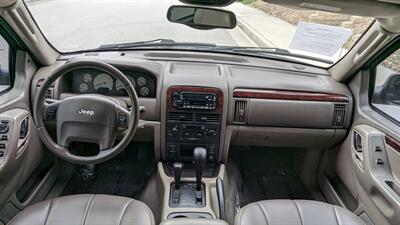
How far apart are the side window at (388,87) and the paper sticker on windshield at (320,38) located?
0.29 metres

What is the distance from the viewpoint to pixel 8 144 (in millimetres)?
2266

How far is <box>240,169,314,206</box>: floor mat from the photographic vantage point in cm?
317

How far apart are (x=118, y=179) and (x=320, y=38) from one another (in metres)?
1.84

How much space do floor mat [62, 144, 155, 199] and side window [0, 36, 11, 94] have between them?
2.90ft

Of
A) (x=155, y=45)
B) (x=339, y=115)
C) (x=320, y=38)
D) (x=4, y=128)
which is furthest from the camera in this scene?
(x=155, y=45)

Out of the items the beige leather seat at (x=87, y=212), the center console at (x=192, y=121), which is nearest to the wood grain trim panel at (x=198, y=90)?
the center console at (x=192, y=121)

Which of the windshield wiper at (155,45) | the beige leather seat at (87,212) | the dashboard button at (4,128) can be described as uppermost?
the windshield wiper at (155,45)

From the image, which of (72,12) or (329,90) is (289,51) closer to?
(329,90)

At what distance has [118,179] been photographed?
3.27m

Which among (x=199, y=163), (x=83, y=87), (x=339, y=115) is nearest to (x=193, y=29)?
(x=83, y=87)

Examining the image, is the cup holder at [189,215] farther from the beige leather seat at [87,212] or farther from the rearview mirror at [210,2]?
the rearview mirror at [210,2]

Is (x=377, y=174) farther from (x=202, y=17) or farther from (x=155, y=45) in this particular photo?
(x=155, y=45)

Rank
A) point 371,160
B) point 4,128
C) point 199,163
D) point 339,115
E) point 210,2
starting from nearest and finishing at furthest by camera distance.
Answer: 1. point 210,2
2. point 4,128
3. point 371,160
4. point 199,163
5. point 339,115

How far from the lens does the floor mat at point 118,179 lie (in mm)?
3139
